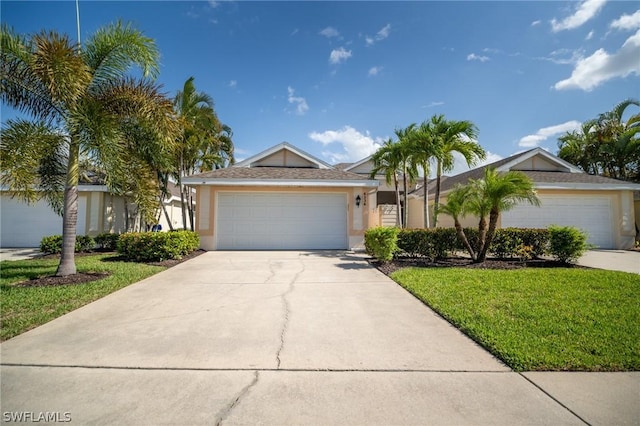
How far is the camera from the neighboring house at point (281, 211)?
1173 centimetres

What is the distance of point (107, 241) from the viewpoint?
11.9m

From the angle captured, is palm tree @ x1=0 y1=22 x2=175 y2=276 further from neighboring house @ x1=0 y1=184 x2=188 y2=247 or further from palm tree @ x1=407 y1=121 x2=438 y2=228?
palm tree @ x1=407 y1=121 x2=438 y2=228

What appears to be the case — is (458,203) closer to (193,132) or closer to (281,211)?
(281,211)

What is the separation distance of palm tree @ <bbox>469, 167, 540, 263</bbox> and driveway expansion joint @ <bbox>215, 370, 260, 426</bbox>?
25.9 feet

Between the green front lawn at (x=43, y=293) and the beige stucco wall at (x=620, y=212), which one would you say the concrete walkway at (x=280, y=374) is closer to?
the green front lawn at (x=43, y=293)

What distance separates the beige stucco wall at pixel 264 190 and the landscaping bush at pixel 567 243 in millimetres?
6357

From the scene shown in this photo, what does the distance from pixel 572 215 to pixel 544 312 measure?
475 inches

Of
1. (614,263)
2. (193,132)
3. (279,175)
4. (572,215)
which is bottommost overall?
A: (614,263)

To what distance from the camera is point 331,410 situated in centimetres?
223

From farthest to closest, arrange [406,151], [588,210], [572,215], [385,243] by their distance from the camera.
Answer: [588,210], [572,215], [406,151], [385,243]

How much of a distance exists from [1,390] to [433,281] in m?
6.69

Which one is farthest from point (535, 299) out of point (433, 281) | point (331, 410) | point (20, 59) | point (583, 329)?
point (20, 59)

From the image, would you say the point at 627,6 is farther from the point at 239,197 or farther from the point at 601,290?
the point at 239,197
